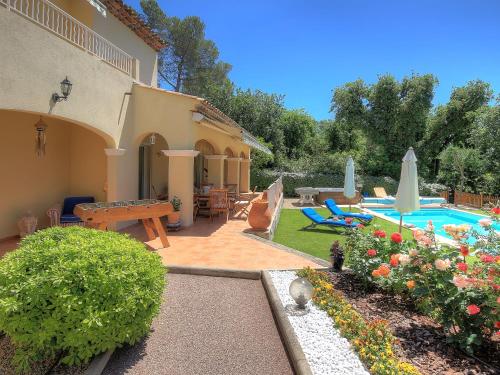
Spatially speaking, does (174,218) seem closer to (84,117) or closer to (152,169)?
(84,117)

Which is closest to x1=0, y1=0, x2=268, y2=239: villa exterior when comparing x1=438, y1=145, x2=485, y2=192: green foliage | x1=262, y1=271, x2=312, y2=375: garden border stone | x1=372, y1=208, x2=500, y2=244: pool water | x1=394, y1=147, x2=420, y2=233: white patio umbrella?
x1=262, y1=271, x2=312, y2=375: garden border stone

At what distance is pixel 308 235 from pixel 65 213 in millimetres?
8411

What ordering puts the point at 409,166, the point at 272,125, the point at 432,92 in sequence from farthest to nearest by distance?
the point at 272,125 < the point at 432,92 < the point at 409,166

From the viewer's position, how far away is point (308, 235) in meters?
12.6

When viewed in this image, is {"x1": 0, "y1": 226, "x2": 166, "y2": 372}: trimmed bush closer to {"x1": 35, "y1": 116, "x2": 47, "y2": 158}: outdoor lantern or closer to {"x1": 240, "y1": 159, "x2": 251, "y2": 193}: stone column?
{"x1": 35, "y1": 116, "x2": 47, "y2": 158}: outdoor lantern

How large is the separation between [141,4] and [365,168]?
2473cm

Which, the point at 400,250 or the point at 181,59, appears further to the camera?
the point at 181,59

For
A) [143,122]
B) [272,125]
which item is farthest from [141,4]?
[143,122]

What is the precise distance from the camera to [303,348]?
4.44 meters

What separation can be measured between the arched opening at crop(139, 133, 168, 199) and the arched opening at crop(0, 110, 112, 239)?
2.37 metres

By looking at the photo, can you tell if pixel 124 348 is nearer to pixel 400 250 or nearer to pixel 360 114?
pixel 400 250

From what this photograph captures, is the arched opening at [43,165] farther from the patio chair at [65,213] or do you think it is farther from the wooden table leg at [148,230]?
the wooden table leg at [148,230]

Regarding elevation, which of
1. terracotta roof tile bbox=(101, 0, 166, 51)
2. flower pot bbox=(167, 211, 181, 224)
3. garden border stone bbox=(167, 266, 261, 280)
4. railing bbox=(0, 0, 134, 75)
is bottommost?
garden border stone bbox=(167, 266, 261, 280)

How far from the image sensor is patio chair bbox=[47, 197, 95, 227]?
412 inches
